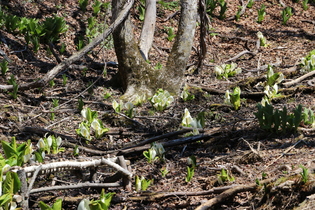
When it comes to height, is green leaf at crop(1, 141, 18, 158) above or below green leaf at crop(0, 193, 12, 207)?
above

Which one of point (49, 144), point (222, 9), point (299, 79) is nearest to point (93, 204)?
point (49, 144)

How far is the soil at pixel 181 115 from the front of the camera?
2.31 m

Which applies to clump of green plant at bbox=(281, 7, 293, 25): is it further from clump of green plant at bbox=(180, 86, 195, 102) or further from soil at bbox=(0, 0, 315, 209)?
clump of green plant at bbox=(180, 86, 195, 102)

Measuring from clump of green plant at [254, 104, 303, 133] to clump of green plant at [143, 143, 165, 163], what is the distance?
80 centimetres


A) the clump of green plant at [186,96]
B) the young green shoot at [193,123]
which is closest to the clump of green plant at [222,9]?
the clump of green plant at [186,96]

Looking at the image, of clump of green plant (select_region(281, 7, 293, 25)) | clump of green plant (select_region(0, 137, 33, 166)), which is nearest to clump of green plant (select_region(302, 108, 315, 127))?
clump of green plant (select_region(0, 137, 33, 166))

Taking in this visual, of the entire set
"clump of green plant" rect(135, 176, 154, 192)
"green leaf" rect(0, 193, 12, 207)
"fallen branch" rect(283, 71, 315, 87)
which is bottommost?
"clump of green plant" rect(135, 176, 154, 192)

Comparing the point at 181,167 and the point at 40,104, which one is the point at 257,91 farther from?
the point at 40,104

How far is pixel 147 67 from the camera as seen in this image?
493 cm

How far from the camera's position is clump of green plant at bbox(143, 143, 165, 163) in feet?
9.79

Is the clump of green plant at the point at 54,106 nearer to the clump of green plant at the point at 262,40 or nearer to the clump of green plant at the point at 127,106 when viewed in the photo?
the clump of green plant at the point at 127,106

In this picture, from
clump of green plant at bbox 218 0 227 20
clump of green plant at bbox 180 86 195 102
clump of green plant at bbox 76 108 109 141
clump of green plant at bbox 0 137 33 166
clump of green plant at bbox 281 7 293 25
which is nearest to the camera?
clump of green plant at bbox 0 137 33 166

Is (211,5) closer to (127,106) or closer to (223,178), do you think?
(127,106)

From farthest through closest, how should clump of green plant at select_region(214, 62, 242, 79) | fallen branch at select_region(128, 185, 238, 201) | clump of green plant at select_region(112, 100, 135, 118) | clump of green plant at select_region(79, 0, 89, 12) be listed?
clump of green plant at select_region(79, 0, 89, 12) → clump of green plant at select_region(214, 62, 242, 79) → clump of green plant at select_region(112, 100, 135, 118) → fallen branch at select_region(128, 185, 238, 201)
